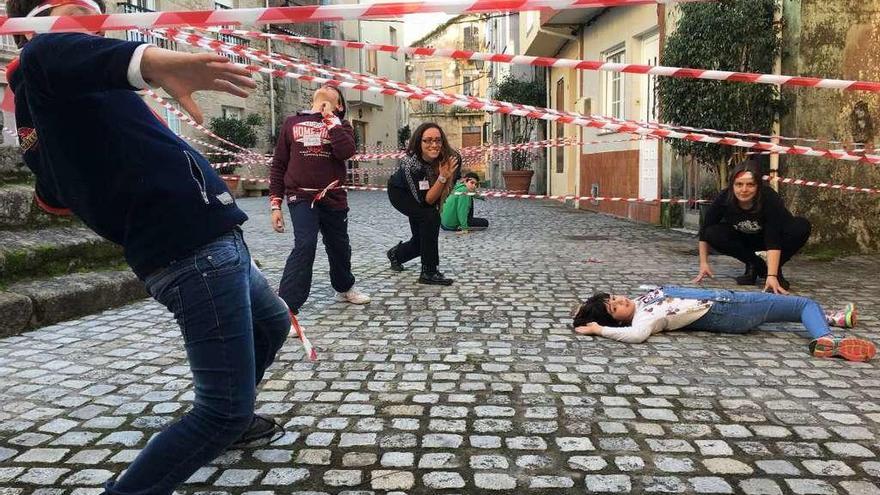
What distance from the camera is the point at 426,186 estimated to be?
645 centimetres

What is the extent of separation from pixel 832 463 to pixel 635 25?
1109 centimetres

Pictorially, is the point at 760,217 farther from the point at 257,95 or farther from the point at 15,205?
the point at 257,95

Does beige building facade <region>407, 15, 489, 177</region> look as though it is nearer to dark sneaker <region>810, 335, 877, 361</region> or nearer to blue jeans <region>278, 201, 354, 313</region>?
blue jeans <region>278, 201, 354, 313</region>

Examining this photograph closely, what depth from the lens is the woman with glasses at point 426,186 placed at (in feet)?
20.9

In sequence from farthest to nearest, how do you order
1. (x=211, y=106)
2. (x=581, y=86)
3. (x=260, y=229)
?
(x=211, y=106) < (x=581, y=86) < (x=260, y=229)

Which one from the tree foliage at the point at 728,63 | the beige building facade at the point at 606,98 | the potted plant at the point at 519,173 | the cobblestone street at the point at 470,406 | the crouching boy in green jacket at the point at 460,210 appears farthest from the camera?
the potted plant at the point at 519,173

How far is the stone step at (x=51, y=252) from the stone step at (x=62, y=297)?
128mm

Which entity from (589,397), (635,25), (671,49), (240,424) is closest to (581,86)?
(635,25)

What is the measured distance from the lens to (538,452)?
2.72 meters

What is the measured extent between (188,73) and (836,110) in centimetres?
806

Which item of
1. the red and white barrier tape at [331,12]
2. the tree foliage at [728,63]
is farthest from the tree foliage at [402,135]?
the red and white barrier tape at [331,12]

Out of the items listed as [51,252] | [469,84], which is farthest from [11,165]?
[469,84]

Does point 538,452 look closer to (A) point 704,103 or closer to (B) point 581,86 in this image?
(A) point 704,103

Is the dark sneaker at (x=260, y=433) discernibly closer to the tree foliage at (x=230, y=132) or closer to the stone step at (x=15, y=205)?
the stone step at (x=15, y=205)
